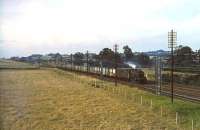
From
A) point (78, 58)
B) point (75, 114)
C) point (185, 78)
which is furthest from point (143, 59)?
point (75, 114)

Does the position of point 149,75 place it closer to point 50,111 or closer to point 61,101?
point 61,101

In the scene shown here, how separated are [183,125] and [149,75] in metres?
Answer: 26.4

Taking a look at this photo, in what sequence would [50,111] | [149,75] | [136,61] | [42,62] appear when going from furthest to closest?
1. [42,62]
2. [136,61]
3. [149,75]
4. [50,111]

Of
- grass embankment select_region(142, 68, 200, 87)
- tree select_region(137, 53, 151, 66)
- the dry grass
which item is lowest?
the dry grass

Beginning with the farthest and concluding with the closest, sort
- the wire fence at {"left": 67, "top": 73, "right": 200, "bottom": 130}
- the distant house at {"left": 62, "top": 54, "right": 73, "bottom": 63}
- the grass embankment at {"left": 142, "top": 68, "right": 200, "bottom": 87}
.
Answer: the distant house at {"left": 62, "top": 54, "right": 73, "bottom": 63}, the grass embankment at {"left": 142, "top": 68, "right": 200, "bottom": 87}, the wire fence at {"left": 67, "top": 73, "right": 200, "bottom": 130}

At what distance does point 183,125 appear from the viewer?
15836mm

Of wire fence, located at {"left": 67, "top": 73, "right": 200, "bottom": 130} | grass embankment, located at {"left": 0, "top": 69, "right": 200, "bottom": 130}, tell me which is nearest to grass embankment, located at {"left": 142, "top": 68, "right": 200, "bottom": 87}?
wire fence, located at {"left": 67, "top": 73, "right": 200, "bottom": 130}

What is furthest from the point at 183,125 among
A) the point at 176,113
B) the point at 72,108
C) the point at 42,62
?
the point at 42,62

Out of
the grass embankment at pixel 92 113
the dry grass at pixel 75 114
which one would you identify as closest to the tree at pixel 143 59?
the grass embankment at pixel 92 113

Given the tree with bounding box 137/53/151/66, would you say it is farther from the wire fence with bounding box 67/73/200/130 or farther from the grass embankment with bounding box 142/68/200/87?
the wire fence with bounding box 67/73/200/130

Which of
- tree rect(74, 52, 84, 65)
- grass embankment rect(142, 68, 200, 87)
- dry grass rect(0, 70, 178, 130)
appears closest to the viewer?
dry grass rect(0, 70, 178, 130)

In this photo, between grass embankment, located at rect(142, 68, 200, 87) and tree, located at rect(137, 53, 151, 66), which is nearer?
grass embankment, located at rect(142, 68, 200, 87)

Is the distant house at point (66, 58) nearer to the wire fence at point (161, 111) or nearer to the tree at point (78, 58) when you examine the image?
the tree at point (78, 58)

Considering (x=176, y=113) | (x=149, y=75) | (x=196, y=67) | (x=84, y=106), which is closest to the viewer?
(x=176, y=113)
